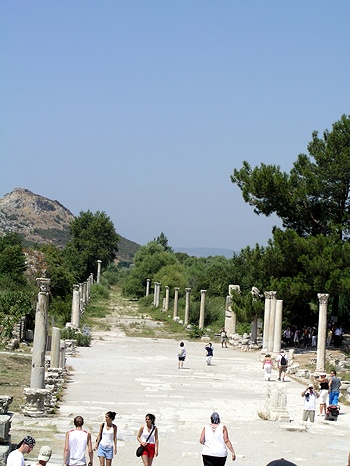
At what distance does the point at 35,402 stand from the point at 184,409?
436 centimetres

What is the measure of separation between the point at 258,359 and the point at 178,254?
108 meters

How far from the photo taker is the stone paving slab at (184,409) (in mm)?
16062

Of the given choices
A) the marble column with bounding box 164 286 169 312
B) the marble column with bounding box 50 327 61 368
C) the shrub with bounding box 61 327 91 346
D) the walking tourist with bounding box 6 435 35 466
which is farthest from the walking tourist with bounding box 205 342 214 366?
the marble column with bounding box 164 286 169 312

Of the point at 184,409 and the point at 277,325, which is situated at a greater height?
the point at 277,325

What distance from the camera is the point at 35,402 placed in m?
18.7

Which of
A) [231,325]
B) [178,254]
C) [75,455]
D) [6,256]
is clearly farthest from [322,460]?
[178,254]

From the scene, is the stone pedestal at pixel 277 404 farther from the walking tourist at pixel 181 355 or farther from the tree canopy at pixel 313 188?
the tree canopy at pixel 313 188

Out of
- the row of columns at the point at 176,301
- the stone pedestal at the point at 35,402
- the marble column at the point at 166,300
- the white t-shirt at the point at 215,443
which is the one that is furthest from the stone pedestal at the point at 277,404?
the marble column at the point at 166,300

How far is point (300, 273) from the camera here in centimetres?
3931

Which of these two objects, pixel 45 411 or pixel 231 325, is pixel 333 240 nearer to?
pixel 231 325

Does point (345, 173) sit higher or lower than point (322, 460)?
higher

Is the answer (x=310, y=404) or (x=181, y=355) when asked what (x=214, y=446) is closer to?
(x=310, y=404)

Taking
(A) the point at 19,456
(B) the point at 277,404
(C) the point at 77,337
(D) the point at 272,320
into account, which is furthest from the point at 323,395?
(C) the point at 77,337

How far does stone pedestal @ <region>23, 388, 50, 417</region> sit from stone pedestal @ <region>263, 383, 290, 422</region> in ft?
17.7
